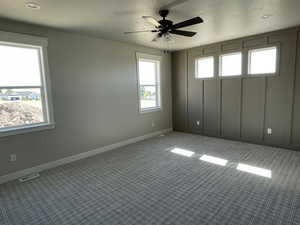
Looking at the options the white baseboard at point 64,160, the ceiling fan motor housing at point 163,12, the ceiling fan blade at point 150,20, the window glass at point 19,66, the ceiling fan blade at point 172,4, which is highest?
the ceiling fan blade at point 172,4

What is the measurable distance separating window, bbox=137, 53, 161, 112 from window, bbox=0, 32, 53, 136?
8.20 feet

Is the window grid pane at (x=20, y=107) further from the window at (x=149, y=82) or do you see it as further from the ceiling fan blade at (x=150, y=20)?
the window at (x=149, y=82)

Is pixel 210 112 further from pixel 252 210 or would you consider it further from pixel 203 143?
pixel 252 210

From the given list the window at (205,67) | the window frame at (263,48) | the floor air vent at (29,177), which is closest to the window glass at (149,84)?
the window at (205,67)

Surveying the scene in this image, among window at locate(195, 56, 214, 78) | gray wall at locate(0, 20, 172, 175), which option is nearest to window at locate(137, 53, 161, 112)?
gray wall at locate(0, 20, 172, 175)

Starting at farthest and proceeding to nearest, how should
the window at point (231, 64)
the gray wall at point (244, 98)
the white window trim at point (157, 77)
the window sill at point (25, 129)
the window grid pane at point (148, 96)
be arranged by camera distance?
the window grid pane at point (148, 96)
the white window trim at point (157, 77)
the window at point (231, 64)
the gray wall at point (244, 98)
the window sill at point (25, 129)

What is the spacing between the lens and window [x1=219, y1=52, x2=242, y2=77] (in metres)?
4.76

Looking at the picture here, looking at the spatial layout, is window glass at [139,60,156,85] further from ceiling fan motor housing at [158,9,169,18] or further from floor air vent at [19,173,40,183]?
floor air vent at [19,173,40,183]

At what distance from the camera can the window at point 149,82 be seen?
211 inches

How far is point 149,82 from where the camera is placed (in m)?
5.63

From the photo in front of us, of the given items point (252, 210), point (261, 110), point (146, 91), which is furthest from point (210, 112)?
point (252, 210)

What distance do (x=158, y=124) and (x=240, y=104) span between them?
245 centimetres

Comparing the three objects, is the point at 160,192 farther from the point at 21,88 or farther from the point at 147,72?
the point at 147,72

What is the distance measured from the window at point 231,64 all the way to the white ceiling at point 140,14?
89 centimetres
